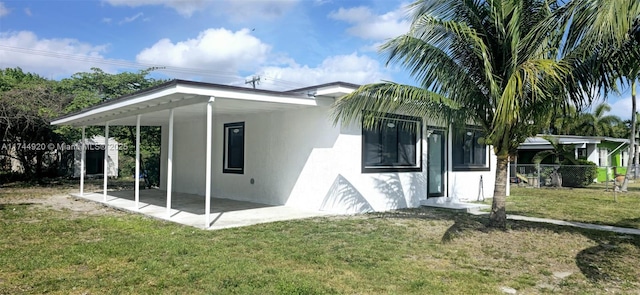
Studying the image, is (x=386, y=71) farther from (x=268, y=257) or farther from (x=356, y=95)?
(x=268, y=257)

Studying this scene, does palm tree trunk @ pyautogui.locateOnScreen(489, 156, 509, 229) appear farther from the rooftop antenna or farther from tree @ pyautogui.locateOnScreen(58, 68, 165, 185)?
the rooftop antenna

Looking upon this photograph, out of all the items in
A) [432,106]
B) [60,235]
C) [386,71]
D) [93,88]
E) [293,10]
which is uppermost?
[293,10]

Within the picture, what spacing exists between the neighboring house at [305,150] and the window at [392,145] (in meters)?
0.02

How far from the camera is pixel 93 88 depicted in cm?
1933

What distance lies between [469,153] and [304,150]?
604 centimetres

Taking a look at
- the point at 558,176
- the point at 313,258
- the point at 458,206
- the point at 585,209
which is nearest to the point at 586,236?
the point at 458,206

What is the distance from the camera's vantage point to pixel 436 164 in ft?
39.8

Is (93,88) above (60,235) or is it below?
above

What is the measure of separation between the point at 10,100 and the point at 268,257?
14974mm

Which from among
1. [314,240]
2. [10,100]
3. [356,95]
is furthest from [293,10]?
[10,100]

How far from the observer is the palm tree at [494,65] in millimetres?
6910

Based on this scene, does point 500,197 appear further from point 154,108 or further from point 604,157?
point 604,157

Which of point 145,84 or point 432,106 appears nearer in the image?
point 432,106

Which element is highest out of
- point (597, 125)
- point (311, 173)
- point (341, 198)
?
point (597, 125)
